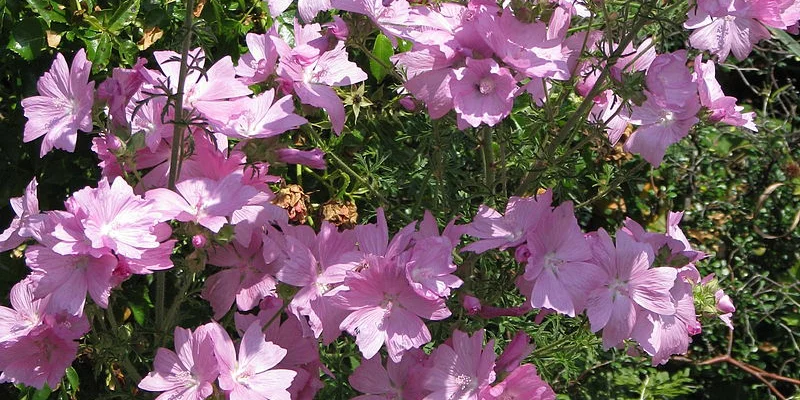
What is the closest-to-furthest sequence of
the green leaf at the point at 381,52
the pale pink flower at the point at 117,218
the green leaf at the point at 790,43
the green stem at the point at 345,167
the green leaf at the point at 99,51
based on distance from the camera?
the pale pink flower at the point at 117,218 → the green stem at the point at 345,167 → the green leaf at the point at 99,51 → the green leaf at the point at 381,52 → the green leaf at the point at 790,43

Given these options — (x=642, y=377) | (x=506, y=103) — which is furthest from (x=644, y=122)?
(x=642, y=377)

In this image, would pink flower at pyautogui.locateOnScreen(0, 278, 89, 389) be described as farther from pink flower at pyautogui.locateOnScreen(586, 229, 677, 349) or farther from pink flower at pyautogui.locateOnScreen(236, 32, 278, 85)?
pink flower at pyautogui.locateOnScreen(586, 229, 677, 349)

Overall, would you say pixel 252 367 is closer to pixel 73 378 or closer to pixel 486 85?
pixel 486 85

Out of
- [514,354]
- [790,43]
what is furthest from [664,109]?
[790,43]

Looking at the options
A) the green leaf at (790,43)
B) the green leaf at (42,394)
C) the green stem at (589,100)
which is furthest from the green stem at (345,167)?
the green leaf at (790,43)

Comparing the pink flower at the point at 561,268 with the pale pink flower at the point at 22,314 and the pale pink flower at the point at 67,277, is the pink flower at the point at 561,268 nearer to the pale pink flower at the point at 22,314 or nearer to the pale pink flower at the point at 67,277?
the pale pink flower at the point at 67,277
